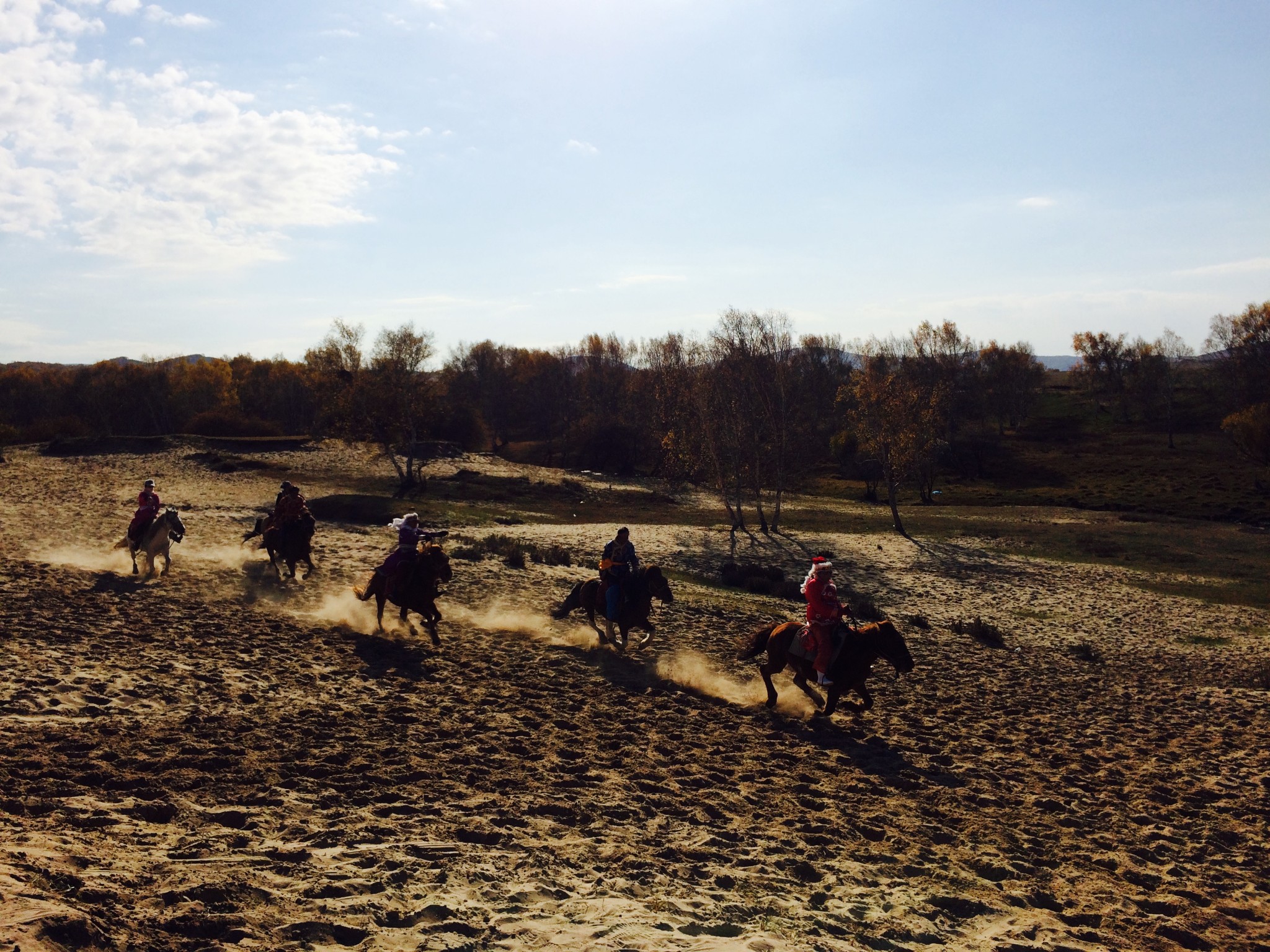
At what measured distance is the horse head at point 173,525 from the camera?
62.4 ft

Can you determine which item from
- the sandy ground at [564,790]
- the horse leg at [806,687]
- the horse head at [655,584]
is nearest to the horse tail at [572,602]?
the sandy ground at [564,790]

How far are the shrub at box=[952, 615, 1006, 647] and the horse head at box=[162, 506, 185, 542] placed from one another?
61.3 feet

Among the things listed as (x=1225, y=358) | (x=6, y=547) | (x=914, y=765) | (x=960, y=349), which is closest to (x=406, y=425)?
(x=6, y=547)

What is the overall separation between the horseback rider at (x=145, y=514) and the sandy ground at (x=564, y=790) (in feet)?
4.45

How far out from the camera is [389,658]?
13797mm

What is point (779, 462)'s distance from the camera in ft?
154

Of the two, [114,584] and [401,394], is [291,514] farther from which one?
[401,394]

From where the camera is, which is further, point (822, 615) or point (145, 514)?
point (145, 514)

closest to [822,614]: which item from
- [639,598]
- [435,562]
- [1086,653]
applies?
[639,598]

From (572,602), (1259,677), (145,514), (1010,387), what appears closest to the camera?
(572,602)

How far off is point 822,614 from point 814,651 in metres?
0.59

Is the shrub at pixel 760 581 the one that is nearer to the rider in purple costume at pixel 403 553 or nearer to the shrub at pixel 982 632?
the shrub at pixel 982 632

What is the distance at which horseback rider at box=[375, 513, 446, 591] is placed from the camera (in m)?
15.3

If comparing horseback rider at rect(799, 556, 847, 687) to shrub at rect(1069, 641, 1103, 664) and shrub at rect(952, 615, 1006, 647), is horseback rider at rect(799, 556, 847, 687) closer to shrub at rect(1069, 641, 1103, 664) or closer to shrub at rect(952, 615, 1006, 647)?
shrub at rect(952, 615, 1006, 647)
